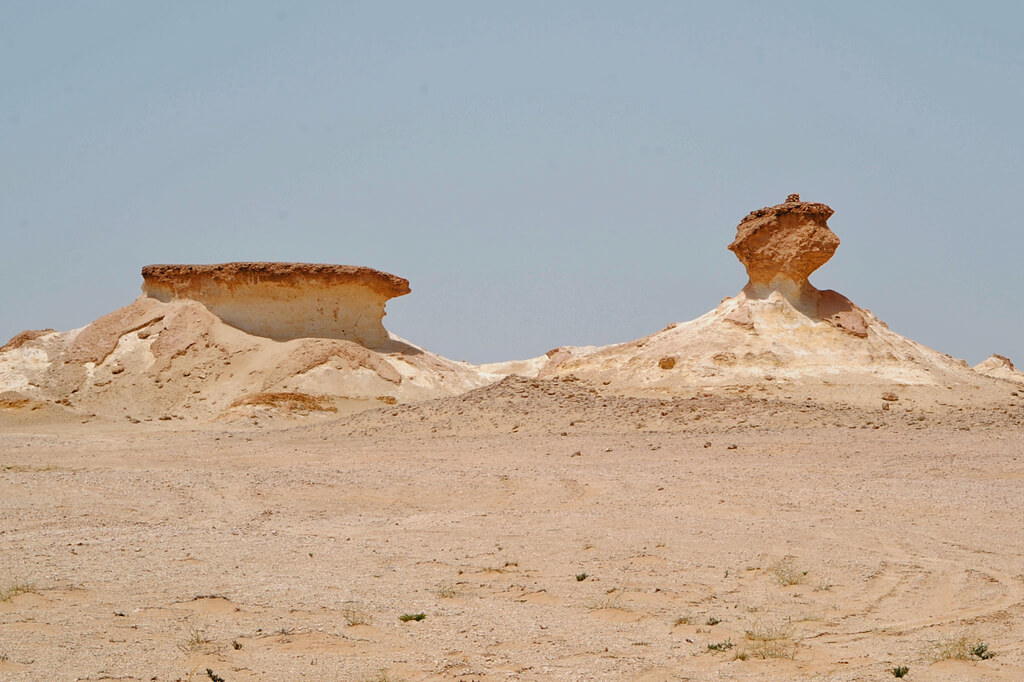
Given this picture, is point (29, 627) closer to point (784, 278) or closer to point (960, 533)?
point (960, 533)

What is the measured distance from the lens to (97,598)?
21.0 feet

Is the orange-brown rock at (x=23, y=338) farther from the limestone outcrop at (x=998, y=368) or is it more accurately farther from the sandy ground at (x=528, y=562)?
the limestone outcrop at (x=998, y=368)

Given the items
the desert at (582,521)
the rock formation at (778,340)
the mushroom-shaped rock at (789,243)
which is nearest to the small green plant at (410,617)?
the desert at (582,521)

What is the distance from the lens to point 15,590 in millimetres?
6324

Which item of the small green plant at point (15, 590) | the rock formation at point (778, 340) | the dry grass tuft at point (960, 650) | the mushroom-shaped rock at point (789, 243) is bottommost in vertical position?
the dry grass tuft at point (960, 650)

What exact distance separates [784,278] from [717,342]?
2758 millimetres

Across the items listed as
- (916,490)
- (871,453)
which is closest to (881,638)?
(916,490)

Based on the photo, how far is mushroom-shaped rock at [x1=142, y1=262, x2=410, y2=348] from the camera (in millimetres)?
33094

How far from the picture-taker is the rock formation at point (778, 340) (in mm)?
22062

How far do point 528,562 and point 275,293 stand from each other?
26952 millimetres

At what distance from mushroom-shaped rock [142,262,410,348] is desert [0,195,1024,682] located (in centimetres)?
727

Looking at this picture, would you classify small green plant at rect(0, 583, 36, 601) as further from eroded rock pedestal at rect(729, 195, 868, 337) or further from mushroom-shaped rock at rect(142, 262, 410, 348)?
mushroom-shaped rock at rect(142, 262, 410, 348)

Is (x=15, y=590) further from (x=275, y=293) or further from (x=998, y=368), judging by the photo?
(x=998, y=368)

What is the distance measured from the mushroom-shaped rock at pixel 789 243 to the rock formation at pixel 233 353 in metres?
10.9
